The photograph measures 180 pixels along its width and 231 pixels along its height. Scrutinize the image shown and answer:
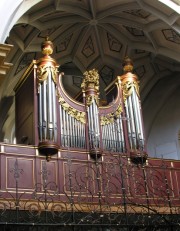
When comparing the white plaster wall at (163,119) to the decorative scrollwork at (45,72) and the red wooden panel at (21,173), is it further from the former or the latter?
the red wooden panel at (21,173)

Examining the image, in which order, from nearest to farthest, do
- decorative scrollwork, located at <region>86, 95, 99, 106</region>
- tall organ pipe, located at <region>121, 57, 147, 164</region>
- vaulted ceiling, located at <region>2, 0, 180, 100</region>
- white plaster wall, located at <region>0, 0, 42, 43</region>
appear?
white plaster wall, located at <region>0, 0, 42, 43</region>
tall organ pipe, located at <region>121, 57, 147, 164</region>
decorative scrollwork, located at <region>86, 95, 99, 106</region>
vaulted ceiling, located at <region>2, 0, 180, 100</region>

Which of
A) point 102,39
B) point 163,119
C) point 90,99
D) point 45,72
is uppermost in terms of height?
point 102,39

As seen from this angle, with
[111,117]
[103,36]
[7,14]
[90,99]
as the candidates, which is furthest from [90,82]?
[103,36]

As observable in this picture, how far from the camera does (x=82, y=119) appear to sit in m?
11.1

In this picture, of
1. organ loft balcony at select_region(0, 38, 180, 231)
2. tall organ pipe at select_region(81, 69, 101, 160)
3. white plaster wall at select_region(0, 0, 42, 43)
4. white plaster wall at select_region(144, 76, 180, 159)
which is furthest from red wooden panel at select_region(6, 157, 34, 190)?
white plaster wall at select_region(144, 76, 180, 159)

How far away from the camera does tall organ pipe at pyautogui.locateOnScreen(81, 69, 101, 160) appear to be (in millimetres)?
10664

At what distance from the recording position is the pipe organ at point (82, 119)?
1039 centimetres

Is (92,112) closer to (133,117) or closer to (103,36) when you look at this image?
(133,117)

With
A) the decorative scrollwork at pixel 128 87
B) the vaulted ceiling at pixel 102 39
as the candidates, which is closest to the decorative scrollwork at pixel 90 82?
the decorative scrollwork at pixel 128 87

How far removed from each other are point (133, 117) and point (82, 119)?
1.58 metres

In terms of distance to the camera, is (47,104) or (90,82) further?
(90,82)

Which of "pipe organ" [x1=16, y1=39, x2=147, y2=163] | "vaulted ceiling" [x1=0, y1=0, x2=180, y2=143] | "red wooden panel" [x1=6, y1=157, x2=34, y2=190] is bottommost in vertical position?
"red wooden panel" [x1=6, y1=157, x2=34, y2=190]

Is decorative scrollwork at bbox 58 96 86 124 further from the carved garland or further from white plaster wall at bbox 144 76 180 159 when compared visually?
white plaster wall at bbox 144 76 180 159

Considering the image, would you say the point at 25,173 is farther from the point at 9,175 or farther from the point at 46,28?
the point at 46,28
